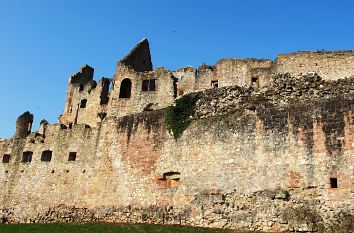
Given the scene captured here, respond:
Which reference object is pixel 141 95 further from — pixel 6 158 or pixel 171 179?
pixel 171 179

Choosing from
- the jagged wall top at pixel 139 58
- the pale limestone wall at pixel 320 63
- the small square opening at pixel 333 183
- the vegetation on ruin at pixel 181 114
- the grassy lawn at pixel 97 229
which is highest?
the jagged wall top at pixel 139 58

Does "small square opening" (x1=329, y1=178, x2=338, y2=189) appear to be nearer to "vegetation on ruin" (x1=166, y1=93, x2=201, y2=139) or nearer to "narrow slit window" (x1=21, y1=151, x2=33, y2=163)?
"vegetation on ruin" (x1=166, y1=93, x2=201, y2=139)

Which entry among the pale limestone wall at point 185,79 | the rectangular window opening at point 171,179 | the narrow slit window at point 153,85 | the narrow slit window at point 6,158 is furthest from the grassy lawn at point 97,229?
the pale limestone wall at point 185,79

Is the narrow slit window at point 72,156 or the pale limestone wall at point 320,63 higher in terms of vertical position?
the pale limestone wall at point 320,63

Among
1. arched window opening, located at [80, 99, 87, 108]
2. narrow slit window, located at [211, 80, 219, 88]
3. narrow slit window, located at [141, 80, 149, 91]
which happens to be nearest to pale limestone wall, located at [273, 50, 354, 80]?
narrow slit window, located at [211, 80, 219, 88]

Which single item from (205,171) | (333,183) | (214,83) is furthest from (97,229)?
(214,83)

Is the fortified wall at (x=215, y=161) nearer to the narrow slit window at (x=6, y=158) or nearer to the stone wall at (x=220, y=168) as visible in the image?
the stone wall at (x=220, y=168)

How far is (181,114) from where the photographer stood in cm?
2719

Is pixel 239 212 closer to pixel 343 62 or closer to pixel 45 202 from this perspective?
pixel 45 202

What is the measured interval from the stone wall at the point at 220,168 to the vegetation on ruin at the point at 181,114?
382 millimetres

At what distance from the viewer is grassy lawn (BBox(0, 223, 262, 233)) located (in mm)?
22594

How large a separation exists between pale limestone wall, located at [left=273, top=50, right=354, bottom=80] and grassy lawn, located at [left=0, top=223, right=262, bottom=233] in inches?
698

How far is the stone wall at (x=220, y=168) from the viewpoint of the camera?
2120 cm

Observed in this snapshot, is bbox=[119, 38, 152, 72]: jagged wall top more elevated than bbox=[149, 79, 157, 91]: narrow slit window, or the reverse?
bbox=[119, 38, 152, 72]: jagged wall top
